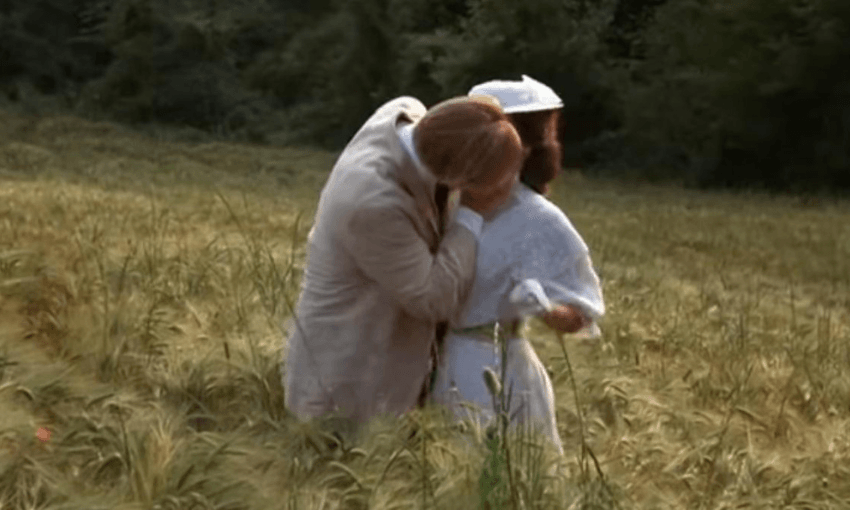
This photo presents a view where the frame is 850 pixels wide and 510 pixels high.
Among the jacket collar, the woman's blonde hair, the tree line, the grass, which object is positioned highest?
the woman's blonde hair

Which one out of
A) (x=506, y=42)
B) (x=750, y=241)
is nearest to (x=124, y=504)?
(x=750, y=241)

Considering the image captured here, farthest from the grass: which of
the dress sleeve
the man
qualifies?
the dress sleeve

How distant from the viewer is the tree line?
22609 mm

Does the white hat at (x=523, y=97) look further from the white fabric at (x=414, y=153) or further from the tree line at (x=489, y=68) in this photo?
the tree line at (x=489, y=68)

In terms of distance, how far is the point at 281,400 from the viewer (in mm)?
3926

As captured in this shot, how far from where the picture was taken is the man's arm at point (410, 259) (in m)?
3.38

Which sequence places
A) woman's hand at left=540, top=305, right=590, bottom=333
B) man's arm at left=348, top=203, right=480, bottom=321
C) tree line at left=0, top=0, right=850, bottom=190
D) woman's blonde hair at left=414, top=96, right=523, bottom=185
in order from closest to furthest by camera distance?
woman's blonde hair at left=414, top=96, right=523, bottom=185
man's arm at left=348, top=203, right=480, bottom=321
woman's hand at left=540, top=305, right=590, bottom=333
tree line at left=0, top=0, right=850, bottom=190

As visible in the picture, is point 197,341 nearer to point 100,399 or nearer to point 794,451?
point 100,399

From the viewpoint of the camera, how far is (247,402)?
3.90 meters

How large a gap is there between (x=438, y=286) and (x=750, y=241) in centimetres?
1151

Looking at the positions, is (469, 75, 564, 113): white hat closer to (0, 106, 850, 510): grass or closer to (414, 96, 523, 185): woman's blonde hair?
(414, 96, 523, 185): woman's blonde hair

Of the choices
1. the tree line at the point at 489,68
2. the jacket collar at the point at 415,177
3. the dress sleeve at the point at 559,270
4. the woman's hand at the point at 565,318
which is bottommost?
the tree line at the point at 489,68

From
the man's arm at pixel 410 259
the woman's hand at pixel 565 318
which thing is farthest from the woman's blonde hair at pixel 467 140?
the woman's hand at pixel 565 318

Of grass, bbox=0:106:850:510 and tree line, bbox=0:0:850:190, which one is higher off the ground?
grass, bbox=0:106:850:510
